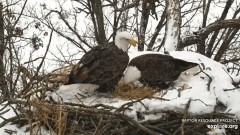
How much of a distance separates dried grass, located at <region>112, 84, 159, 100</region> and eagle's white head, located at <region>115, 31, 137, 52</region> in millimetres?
455

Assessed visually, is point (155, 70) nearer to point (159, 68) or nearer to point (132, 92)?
point (159, 68)

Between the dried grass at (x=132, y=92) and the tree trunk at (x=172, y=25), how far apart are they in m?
1.74

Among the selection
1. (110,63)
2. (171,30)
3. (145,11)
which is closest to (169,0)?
(171,30)

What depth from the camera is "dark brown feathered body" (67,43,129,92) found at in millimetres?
4375

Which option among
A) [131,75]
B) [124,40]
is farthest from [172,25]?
[131,75]

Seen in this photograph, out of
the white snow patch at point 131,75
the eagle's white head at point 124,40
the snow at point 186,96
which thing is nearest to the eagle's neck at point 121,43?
the eagle's white head at point 124,40

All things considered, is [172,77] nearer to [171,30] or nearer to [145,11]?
[171,30]

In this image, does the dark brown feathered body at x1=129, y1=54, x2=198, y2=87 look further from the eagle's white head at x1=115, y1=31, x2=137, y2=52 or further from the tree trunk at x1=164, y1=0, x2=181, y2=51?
the tree trunk at x1=164, y1=0, x2=181, y2=51

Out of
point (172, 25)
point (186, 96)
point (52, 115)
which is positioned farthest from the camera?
point (172, 25)

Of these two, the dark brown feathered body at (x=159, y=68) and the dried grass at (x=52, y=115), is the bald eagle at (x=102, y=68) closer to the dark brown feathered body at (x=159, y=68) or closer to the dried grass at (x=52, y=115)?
the dark brown feathered body at (x=159, y=68)

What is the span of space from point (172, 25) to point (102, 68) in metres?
2.28

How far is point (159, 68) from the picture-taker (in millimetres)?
4754

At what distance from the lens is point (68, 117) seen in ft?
12.9

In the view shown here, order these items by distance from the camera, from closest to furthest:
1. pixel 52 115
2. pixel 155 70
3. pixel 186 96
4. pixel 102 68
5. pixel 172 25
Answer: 1. pixel 52 115
2. pixel 186 96
3. pixel 102 68
4. pixel 155 70
5. pixel 172 25
